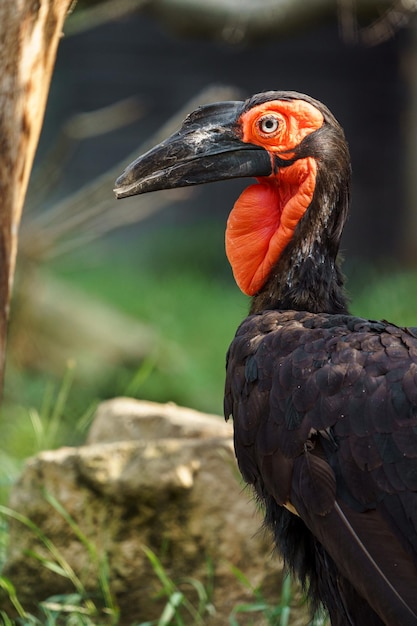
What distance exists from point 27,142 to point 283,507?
1.25m

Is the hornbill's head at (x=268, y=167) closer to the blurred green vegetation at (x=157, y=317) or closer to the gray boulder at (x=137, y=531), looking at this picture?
the gray boulder at (x=137, y=531)

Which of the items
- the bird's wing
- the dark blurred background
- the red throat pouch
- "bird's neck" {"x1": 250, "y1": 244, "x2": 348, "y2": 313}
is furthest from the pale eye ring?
the dark blurred background

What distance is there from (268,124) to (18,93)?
0.69 meters

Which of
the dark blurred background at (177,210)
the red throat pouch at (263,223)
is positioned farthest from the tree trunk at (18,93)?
the dark blurred background at (177,210)

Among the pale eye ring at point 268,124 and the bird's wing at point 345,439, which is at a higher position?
the pale eye ring at point 268,124

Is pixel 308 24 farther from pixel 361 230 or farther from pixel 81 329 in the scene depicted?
pixel 361 230

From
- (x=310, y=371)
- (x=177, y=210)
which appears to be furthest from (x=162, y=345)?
(x=310, y=371)

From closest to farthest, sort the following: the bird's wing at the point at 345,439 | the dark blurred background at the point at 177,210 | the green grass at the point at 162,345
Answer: the bird's wing at the point at 345,439 < the green grass at the point at 162,345 < the dark blurred background at the point at 177,210

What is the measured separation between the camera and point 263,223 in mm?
2689

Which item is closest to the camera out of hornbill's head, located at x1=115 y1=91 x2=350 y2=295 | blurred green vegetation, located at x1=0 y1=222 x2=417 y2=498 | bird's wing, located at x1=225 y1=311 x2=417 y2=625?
bird's wing, located at x1=225 y1=311 x2=417 y2=625

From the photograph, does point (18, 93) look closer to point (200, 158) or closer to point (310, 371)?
point (200, 158)

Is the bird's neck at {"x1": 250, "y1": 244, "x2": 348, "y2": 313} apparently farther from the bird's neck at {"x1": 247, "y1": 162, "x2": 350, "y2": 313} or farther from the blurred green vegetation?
the blurred green vegetation

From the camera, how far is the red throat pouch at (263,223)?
8.63ft

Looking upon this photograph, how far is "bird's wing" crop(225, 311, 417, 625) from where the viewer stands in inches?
82.7
